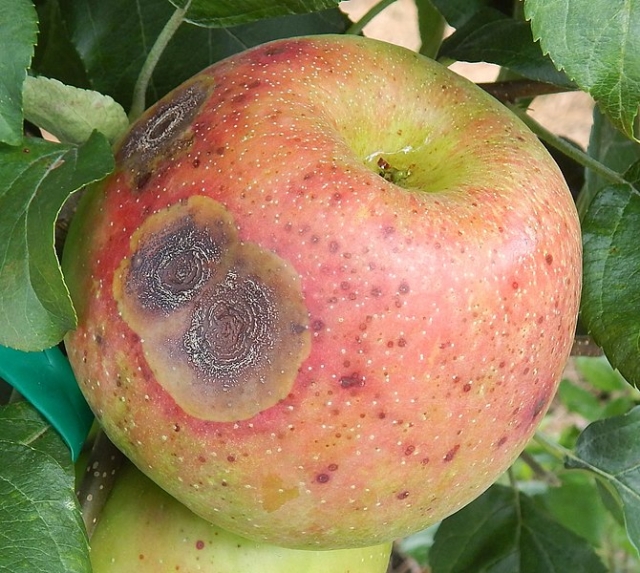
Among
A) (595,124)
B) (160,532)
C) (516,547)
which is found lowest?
(516,547)

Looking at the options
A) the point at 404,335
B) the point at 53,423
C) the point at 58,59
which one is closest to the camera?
the point at 404,335

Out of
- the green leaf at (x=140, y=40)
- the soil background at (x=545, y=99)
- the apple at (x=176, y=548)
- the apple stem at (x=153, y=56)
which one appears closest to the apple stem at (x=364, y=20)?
the green leaf at (x=140, y=40)

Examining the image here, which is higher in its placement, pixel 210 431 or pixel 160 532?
pixel 210 431

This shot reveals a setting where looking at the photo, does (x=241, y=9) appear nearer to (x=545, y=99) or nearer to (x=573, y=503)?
(x=573, y=503)

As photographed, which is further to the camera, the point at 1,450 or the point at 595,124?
the point at 595,124

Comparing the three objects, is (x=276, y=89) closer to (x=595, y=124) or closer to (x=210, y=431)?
(x=210, y=431)

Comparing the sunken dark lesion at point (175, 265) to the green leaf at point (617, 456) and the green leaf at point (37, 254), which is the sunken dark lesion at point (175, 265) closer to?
the green leaf at point (37, 254)

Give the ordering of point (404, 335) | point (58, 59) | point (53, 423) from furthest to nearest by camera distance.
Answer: point (58, 59) → point (53, 423) → point (404, 335)

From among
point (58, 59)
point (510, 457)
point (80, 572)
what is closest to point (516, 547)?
point (510, 457)
